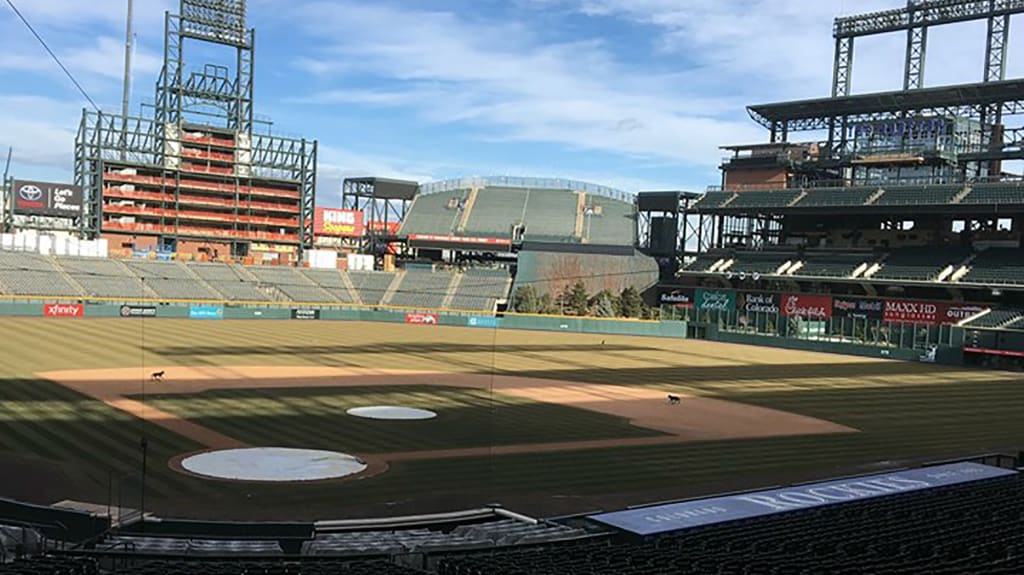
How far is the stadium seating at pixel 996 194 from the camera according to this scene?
2435 inches

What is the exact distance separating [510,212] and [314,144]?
2252 centimetres

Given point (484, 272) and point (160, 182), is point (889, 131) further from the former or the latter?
point (160, 182)

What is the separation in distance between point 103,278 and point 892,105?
6443 cm

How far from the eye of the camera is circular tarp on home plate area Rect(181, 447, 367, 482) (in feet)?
64.9

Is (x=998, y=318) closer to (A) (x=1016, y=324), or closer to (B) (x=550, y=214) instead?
→ (A) (x=1016, y=324)

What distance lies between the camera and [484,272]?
89.0 metres

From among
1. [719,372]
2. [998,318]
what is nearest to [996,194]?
[998,318]

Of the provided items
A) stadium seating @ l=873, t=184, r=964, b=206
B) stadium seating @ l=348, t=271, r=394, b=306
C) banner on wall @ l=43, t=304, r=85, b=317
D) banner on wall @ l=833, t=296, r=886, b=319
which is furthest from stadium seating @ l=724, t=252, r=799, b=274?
banner on wall @ l=43, t=304, r=85, b=317

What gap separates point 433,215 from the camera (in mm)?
100750

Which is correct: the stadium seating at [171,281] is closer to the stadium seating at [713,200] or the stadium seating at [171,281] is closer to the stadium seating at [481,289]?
the stadium seating at [481,289]

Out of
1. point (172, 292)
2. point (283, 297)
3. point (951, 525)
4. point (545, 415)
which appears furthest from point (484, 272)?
point (951, 525)

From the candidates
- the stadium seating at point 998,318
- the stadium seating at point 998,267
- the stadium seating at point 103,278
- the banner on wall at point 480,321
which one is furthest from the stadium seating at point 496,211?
the stadium seating at point 998,318

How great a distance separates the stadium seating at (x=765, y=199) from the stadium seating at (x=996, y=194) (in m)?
14.4

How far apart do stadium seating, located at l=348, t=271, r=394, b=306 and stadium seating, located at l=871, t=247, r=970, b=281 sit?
42881mm
